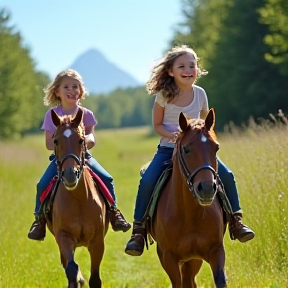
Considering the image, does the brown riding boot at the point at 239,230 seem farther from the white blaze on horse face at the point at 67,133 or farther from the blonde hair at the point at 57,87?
the blonde hair at the point at 57,87

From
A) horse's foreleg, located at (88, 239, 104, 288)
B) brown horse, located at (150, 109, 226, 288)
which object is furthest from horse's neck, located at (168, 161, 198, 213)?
horse's foreleg, located at (88, 239, 104, 288)

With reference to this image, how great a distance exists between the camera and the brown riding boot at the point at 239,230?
24.4ft

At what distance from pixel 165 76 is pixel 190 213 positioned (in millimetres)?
1813

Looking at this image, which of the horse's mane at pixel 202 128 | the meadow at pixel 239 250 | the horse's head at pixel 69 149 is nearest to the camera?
the horse's mane at pixel 202 128

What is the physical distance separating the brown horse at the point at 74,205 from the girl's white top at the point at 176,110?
91 centimetres

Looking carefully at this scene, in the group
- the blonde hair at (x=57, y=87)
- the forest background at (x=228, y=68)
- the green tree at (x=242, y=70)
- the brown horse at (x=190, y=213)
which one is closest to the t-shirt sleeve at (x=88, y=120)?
the blonde hair at (x=57, y=87)

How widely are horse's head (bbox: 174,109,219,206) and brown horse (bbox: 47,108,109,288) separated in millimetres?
1227

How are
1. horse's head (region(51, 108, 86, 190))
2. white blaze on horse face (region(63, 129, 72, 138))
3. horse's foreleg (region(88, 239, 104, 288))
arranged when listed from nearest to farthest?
horse's head (region(51, 108, 86, 190))
white blaze on horse face (region(63, 129, 72, 138))
horse's foreleg (region(88, 239, 104, 288))

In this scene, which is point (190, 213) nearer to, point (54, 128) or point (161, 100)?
point (161, 100)

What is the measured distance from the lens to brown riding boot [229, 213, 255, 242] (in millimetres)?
7430

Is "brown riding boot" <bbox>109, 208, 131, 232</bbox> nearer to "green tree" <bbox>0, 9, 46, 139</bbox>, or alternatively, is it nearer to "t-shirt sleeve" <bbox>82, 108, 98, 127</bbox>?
"t-shirt sleeve" <bbox>82, 108, 98, 127</bbox>

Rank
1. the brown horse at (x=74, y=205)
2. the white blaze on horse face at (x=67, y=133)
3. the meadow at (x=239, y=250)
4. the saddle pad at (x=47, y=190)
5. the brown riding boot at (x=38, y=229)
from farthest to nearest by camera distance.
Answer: the meadow at (x=239, y=250), the brown riding boot at (x=38, y=229), the saddle pad at (x=47, y=190), the white blaze on horse face at (x=67, y=133), the brown horse at (x=74, y=205)

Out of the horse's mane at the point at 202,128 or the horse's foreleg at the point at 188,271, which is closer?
the horse's mane at the point at 202,128

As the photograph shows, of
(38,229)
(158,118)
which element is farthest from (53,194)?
(158,118)
